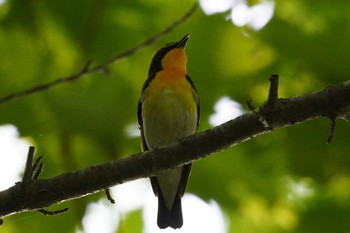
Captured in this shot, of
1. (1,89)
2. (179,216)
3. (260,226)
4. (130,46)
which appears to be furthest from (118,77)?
(179,216)

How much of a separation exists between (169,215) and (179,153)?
7.72 ft

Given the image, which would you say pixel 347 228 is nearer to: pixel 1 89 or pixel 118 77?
pixel 118 77

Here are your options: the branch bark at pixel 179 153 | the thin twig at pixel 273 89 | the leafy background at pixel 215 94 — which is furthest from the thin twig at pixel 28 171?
the thin twig at pixel 273 89

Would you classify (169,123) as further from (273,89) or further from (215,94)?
(273,89)

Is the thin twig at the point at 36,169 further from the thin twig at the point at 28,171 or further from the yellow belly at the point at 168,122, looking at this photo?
the yellow belly at the point at 168,122

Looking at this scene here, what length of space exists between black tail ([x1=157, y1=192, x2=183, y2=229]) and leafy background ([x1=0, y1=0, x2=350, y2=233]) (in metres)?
1.61

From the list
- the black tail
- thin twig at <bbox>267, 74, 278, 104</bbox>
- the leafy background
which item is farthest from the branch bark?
the black tail

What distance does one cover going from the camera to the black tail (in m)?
5.23

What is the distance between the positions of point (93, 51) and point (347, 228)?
5.24 feet

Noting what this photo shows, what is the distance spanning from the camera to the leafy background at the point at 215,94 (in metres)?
3.26

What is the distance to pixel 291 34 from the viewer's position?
3385 mm

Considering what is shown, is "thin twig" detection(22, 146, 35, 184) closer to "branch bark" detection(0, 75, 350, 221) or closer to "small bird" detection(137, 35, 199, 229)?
"branch bark" detection(0, 75, 350, 221)

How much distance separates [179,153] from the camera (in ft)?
10.0

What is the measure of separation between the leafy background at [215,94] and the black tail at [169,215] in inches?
63.5
